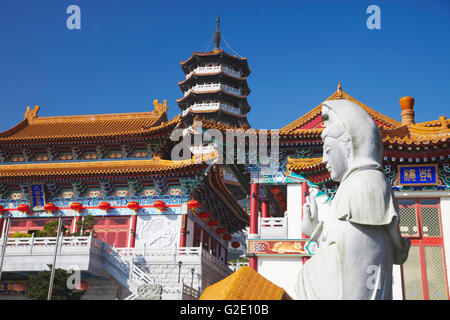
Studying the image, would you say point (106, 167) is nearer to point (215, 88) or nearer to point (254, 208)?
point (254, 208)

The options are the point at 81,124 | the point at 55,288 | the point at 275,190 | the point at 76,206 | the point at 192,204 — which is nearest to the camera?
the point at 55,288

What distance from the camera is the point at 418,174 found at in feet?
45.5

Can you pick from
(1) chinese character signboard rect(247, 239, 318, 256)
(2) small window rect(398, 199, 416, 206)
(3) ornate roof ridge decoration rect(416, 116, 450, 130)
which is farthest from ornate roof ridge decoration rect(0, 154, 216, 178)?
(2) small window rect(398, 199, 416, 206)

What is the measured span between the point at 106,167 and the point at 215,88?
72.1 feet

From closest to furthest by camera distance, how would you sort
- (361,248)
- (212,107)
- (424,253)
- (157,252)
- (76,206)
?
(361,248) < (424,253) < (157,252) < (76,206) < (212,107)

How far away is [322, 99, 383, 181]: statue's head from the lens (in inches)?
164

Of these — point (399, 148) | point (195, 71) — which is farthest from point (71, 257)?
point (195, 71)

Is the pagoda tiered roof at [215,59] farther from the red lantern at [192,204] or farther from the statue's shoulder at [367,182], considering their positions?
the statue's shoulder at [367,182]

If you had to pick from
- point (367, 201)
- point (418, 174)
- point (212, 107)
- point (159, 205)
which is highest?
point (212, 107)

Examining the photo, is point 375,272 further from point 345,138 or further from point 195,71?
point 195,71

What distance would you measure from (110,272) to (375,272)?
1546 centimetres

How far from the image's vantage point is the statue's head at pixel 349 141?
416cm

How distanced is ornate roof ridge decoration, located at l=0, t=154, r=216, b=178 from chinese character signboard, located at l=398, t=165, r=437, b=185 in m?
9.08

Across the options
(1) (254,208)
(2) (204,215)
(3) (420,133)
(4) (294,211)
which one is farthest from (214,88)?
(3) (420,133)
